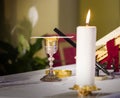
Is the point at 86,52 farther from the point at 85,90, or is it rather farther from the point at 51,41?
the point at 51,41

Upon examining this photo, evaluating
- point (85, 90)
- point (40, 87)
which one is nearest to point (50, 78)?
point (40, 87)

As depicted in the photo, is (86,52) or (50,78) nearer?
(86,52)

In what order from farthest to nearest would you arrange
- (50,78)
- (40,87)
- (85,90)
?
(50,78)
(40,87)
(85,90)

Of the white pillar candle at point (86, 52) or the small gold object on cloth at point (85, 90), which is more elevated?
the white pillar candle at point (86, 52)

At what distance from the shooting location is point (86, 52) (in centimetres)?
86

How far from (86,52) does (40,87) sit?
0.67 feet

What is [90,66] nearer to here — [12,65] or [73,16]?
Result: [12,65]

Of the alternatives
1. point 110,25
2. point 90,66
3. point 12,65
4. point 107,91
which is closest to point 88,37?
point 90,66

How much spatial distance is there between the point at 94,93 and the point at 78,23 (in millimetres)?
1017

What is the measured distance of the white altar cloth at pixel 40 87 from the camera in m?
0.87

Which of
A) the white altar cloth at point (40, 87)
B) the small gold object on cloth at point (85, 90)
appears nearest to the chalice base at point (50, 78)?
the white altar cloth at point (40, 87)

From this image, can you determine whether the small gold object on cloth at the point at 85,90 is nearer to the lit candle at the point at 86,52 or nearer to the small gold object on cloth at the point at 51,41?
the lit candle at the point at 86,52

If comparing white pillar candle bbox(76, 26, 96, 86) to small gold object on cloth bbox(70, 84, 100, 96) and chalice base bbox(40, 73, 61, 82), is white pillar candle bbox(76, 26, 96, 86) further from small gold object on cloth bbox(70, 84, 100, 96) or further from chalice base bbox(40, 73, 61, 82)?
chalice base bbox(40, 73, 61, 82)

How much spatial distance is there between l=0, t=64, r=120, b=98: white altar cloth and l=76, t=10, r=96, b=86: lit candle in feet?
0.17
